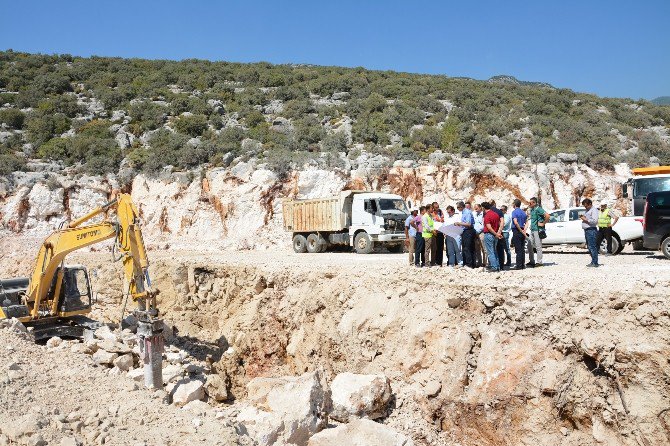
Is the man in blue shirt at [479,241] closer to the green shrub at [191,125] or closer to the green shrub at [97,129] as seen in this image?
the green shrub at [191,125]

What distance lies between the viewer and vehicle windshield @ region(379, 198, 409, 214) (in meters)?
18.6

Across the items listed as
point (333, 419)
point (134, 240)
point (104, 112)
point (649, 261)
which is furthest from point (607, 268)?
point (104, 112)

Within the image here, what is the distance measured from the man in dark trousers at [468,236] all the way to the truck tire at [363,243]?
687cm

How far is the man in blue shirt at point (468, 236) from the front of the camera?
11048mm

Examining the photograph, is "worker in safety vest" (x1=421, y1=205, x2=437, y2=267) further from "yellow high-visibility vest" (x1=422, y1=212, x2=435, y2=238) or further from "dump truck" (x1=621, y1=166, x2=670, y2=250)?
"dump truck" (x1=621, y1=166, x2=670, y2=250)

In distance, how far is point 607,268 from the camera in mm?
10562

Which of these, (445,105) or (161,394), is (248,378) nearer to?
(161,394)

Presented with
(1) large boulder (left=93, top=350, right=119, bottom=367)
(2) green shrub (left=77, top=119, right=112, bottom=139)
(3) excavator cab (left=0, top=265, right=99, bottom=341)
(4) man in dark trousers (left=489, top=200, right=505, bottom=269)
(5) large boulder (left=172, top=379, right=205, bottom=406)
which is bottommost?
(5) large boulder (left=172, top=379, right=205, bottom=406)

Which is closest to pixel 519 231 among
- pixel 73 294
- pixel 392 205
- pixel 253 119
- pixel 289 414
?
pixel 289 414

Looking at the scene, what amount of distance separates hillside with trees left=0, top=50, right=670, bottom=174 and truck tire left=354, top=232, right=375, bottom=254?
7457 mm

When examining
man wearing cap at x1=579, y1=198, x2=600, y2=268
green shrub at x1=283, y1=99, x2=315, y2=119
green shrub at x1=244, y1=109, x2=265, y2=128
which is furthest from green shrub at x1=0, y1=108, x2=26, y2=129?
man wearing cap at x1=579, y1=198, x2=600, y2=268

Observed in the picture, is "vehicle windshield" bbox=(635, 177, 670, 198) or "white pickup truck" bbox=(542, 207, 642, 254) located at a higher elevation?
"vehicle windshield" bbox=(635, 177, 670, 198)

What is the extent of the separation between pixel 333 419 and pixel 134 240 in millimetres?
5056

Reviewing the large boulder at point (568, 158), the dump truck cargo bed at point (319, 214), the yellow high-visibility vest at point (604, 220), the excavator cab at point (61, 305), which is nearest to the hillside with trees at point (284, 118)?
the large boulder at point (568, 158)
